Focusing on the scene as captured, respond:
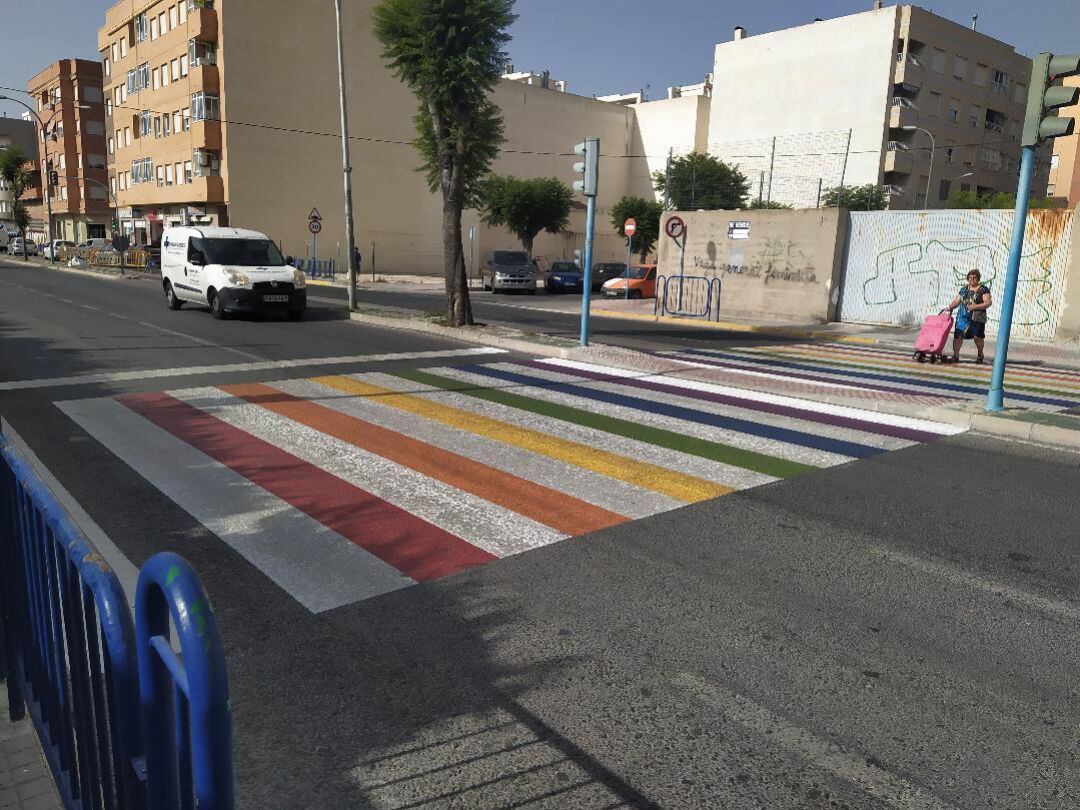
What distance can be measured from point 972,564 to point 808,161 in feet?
161

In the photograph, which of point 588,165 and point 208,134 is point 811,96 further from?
point 588,165

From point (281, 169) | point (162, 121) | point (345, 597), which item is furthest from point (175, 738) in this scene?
point (162, 121)

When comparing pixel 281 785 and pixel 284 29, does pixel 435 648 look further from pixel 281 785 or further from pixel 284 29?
pixel 284 29

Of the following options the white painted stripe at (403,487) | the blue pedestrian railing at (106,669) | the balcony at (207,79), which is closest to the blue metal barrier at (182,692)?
the blue pedestrian railing at (106,669)

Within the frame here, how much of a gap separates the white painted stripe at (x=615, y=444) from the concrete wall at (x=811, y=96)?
4063 centimetres

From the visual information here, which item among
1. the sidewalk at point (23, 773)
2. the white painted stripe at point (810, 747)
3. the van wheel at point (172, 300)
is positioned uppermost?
the van wheel at point (172, 300)

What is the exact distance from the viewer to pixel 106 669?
193 centimetres

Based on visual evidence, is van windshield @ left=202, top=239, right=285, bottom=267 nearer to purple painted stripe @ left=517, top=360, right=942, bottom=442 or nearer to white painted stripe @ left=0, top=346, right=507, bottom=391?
white painted stripe @ left=0, top=346, right=507, bottom=391

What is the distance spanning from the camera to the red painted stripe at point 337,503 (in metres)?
4.53

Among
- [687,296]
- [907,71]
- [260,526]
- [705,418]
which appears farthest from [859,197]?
[260,526]

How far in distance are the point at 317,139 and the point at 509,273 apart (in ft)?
72.4

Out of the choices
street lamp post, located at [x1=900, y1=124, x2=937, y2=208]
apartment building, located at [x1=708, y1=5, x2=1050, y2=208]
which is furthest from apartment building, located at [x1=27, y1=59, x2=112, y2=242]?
street lamp post, located at [x1=900, y1=124, x2=937, y2=208]

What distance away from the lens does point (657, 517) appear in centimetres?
531

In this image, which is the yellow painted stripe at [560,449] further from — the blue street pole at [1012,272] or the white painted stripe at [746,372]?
the white painted stripe at [746,372]
